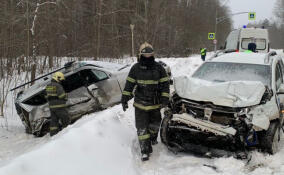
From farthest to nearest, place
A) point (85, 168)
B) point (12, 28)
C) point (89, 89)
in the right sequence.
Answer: point (12, 28) < point (89, 89) < point (85, 168)

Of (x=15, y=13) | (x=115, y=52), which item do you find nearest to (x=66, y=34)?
(x=115, y=52)

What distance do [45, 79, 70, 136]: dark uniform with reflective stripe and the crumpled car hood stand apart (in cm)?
305

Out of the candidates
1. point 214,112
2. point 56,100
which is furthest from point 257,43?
point 56,100

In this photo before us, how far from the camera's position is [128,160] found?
3922mm

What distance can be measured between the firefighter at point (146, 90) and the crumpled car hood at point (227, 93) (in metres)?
0.33

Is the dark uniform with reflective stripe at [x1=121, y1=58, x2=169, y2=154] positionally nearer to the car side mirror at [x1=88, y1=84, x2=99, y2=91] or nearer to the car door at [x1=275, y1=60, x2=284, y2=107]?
the car door at [x1=275, y1=60, x2=284, y2=107]

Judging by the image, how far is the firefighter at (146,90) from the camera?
4111 mm

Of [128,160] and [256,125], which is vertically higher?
[256,125]

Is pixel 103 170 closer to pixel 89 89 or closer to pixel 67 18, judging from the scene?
pixel 89 89

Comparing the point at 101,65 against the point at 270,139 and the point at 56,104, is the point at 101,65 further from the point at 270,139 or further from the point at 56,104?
the point at 270,139

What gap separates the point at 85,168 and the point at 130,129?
1673 millimetres

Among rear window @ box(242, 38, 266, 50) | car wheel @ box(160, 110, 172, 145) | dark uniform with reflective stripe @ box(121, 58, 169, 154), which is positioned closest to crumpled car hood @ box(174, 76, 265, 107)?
dark uniform with reflective stripe @ box(121, 58, 169, 154)

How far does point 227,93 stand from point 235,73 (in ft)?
3.78

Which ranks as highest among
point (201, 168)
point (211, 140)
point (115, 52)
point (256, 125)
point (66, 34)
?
point (66, 34)
